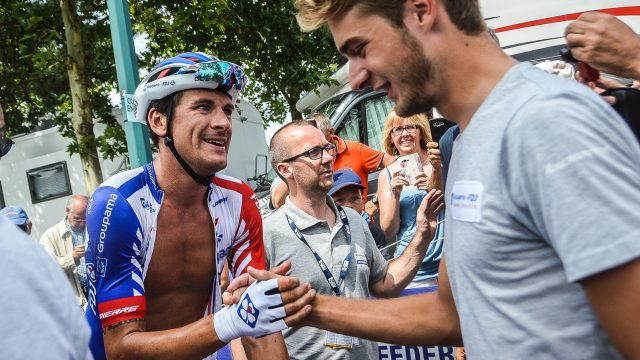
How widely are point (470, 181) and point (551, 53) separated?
22.7 feet

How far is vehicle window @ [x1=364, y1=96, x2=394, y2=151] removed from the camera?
861cm

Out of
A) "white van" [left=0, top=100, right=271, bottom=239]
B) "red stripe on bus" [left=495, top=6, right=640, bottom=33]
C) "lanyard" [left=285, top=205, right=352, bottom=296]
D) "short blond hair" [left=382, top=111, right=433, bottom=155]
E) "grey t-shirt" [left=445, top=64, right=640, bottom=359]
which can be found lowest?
"white van" [left=0, top=100, right=271, bottom=239]

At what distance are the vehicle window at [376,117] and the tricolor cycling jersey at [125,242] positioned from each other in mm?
5049

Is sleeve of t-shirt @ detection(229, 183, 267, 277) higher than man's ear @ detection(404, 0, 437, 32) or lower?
lower

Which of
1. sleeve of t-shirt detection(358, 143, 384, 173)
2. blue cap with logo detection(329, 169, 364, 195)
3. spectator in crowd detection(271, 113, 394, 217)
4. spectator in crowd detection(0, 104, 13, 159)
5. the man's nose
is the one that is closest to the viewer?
the man's nose

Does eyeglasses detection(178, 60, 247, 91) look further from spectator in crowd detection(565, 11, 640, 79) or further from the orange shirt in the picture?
the orange shirt

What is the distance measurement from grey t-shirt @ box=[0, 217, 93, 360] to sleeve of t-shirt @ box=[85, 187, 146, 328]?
6.40ft

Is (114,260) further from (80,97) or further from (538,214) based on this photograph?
(80,97)

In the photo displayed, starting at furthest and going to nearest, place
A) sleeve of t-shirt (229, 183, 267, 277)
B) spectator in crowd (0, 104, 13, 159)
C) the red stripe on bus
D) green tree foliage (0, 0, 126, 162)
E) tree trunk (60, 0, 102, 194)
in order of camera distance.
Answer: tree trunk (60, 0, 102, 194) < green tree foliage (0, 0, 126, 162) < the red stripe on bus < sleeve of t-shirt (229, 183, 267, 277) < spectator in crowd (0, 104, 13, 159)

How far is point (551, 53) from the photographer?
8070 millimetres

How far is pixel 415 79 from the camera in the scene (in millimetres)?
1997

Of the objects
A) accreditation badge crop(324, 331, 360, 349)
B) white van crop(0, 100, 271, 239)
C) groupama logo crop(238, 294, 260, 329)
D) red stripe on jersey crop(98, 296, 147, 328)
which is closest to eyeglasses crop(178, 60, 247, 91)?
red stripe on jersey crop(98, 296, 147, 328)

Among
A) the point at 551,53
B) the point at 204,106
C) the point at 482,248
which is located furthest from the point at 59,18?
the point at 482,248

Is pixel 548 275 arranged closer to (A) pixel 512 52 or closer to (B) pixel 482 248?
(B) pixel 482 248
